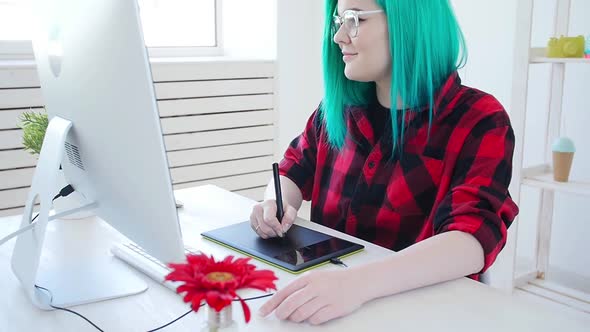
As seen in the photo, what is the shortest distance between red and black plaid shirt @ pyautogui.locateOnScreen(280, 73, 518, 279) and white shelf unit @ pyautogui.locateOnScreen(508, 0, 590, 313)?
1.01 metres

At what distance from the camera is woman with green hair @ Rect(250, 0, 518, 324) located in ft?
3.74

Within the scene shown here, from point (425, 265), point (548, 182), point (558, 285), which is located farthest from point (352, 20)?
point (558, 285)

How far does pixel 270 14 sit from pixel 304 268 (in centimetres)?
225

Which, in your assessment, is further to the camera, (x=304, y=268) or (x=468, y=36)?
(x=468, y=36)

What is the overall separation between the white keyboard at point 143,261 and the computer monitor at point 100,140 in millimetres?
25

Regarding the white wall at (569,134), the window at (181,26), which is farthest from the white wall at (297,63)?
the white wall at (569,134)

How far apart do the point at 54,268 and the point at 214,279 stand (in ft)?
2.14

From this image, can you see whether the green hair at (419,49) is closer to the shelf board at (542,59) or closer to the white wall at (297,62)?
the shelf board at (542,59)

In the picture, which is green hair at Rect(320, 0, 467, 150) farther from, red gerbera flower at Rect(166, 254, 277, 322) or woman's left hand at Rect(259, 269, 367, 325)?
red gerbera flower at Rect(166, 254, 277, 322)

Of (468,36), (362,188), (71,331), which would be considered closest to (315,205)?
(362,188)

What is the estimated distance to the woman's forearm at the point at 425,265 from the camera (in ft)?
3.45

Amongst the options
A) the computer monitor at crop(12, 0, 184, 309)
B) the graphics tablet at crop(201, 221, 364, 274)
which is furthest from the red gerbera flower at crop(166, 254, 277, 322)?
the graphics tablet at crop(201, 221, 364, 274)

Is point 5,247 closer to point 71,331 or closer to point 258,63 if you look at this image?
point 71,331

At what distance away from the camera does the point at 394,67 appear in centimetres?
140
